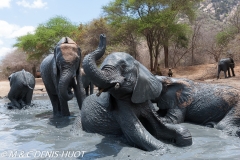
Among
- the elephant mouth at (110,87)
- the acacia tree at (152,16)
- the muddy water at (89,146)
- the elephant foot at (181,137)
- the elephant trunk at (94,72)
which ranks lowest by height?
the muddy water at (89,146)

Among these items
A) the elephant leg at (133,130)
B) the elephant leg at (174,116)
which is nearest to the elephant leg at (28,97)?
the elephant leg at (174,116)

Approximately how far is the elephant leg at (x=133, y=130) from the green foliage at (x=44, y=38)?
27897 millimetres

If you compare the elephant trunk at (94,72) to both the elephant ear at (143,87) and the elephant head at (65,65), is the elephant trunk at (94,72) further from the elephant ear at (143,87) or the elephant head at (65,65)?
the elephant head at (65,65)

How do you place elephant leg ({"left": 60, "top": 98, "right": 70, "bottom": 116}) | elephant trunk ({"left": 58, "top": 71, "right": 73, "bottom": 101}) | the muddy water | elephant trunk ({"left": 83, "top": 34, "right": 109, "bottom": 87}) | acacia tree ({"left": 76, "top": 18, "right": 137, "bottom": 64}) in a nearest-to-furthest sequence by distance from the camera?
elephant trunk ({"left": 83, "top": 34, "right": 109, "bottom": 87}) → the muddy water → elephant trunk ({"left": 58, "top": 71, "right": 73, "bottom": 101}) → elephant leg ({"left": 60, "top": 98, "right": 70, "bottom": 116}) → acacia tree ({"left": 76, "top": 18, "right": 137, "bottom": 64})

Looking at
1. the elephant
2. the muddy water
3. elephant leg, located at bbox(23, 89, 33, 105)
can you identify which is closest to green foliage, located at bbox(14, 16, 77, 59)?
elephant leg, located at bbox(23, 89, 33, 105)

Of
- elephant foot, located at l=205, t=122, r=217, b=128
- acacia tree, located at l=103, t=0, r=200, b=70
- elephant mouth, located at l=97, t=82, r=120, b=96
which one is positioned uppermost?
acacia tree, located at l=103, t=0, r=200, b=70

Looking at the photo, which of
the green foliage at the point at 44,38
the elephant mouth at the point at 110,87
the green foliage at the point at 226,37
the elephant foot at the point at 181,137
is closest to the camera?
the elephant mouth at the point at 110,87

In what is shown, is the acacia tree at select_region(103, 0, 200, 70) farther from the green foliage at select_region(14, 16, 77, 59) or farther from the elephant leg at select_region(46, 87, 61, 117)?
the elephant leg at select_region(46, 87, 61, 117)

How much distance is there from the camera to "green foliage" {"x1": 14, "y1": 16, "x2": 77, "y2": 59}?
3075cm

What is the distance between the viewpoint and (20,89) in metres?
8.45

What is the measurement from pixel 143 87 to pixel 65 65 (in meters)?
2.45

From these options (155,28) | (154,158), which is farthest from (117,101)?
(155,28)

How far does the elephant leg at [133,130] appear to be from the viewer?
3582 millimetres

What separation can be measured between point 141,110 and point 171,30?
22.3 m
